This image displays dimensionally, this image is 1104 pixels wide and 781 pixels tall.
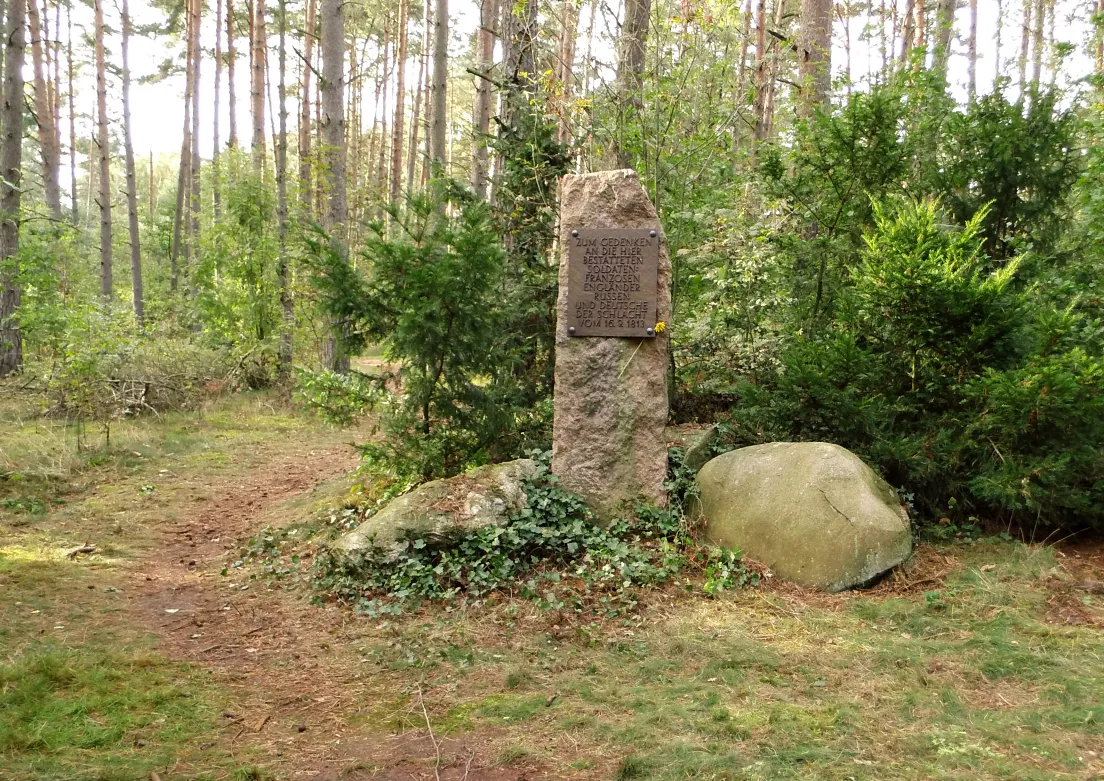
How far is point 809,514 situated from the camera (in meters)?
5.05

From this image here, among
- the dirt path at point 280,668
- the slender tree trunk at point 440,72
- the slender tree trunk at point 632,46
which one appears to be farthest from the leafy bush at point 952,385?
the slender tree trunk at point 440,72

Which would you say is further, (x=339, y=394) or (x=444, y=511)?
(x=339, y=394)

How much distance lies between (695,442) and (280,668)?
12.0ft

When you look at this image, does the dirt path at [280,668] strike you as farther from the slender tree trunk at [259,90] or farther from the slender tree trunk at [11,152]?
the slender tree trunk at [259,90]

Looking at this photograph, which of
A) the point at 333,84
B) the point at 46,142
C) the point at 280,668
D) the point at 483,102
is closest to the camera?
the point at 280,668

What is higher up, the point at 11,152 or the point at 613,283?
the point at 11,152

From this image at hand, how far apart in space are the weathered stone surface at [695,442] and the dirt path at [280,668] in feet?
9.64

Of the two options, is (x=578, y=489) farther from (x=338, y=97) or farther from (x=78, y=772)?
(x=338, y=97)

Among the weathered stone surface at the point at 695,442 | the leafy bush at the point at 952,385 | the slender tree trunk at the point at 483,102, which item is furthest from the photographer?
the slender tree trunk at the point at 483,102

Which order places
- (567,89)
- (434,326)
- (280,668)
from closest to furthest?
1. (280,668)
2. (434,326)
3. (567,89)

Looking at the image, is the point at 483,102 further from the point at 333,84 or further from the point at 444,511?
the point at 444,511

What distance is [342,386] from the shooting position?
6.35 metres

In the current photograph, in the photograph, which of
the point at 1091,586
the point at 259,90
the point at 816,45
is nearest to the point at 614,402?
the point at 1091,586

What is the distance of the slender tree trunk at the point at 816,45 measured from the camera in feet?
30.7
